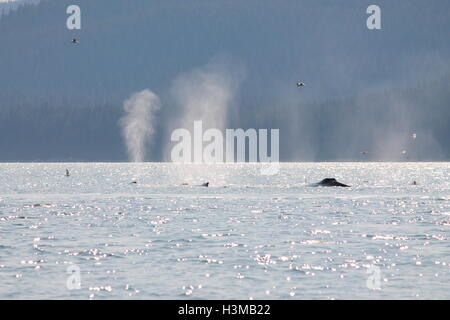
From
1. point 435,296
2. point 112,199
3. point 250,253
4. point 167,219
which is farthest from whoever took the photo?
point 112,199

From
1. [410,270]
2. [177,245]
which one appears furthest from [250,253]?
[410,270]

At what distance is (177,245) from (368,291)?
22594 mm

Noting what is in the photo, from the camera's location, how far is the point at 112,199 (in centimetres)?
13588

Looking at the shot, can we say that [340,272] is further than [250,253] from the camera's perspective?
No

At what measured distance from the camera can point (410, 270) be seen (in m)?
51.1

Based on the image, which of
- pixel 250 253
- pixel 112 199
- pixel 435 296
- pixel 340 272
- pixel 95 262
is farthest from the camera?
pixel 112 199
